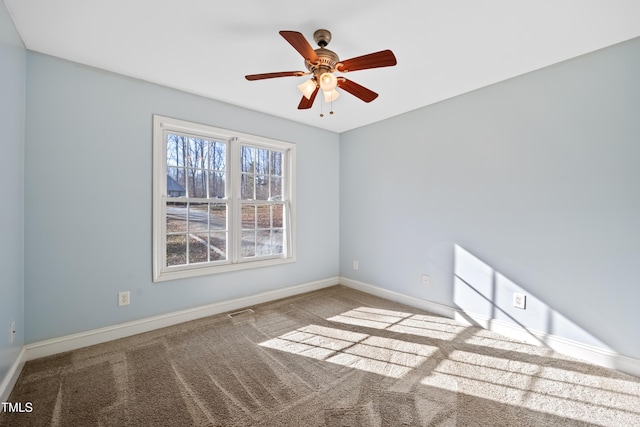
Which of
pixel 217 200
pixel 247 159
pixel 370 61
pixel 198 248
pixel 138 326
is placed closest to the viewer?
pixel 370 61

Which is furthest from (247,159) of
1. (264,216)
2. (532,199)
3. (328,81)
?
(532,199)

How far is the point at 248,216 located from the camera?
3.43 meters

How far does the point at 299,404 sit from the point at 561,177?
2701 millimetres

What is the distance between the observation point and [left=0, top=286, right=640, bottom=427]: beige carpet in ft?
5.18

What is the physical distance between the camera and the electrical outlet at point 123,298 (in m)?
2.50

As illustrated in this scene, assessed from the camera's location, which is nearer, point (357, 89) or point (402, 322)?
point (357, 89)

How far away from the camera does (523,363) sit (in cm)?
212

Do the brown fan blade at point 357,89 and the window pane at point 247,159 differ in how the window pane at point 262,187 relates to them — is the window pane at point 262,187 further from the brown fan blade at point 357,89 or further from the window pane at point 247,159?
the brown fan blade at point 357,89

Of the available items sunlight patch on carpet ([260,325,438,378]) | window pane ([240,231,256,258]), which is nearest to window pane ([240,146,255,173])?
window pane ([240,231,256,258])

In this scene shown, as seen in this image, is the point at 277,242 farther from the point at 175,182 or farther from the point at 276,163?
the point at 175,182

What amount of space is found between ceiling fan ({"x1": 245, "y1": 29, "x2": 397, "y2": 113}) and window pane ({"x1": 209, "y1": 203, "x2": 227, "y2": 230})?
5.43 ft

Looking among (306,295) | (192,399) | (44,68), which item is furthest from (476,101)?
(44,68)

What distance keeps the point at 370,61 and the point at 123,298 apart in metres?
2.91

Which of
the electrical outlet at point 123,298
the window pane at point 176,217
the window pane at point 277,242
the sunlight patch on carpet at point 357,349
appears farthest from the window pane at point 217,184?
the sunlight patch on carpet at point 357,349
